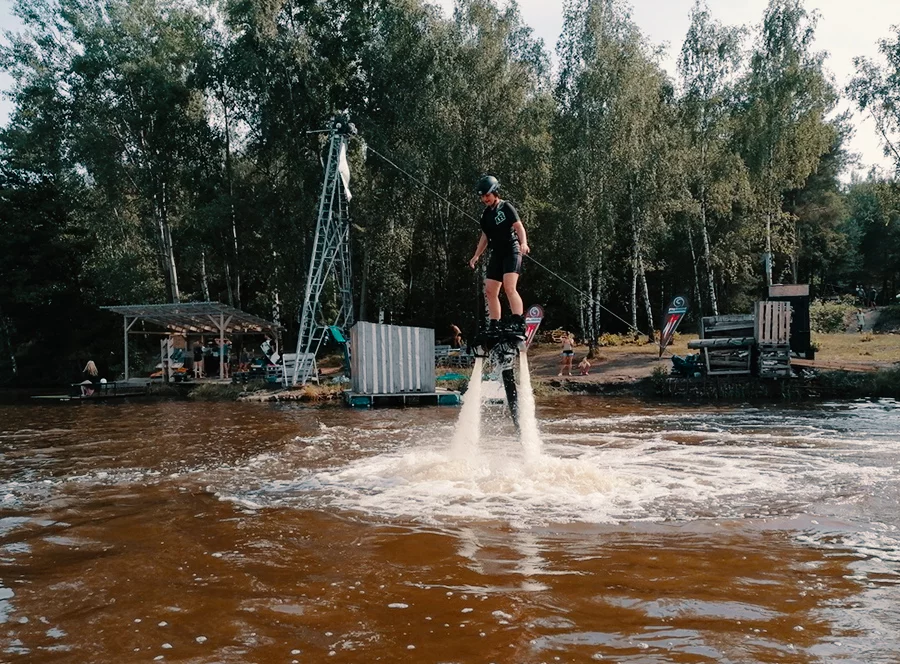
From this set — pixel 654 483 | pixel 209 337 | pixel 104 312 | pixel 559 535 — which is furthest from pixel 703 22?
pixel 104 312

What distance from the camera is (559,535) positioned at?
554 centimetres

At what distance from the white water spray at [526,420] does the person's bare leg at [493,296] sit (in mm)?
605

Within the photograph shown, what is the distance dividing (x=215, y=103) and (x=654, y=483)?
3490 centimetres

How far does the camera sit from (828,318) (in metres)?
42.5

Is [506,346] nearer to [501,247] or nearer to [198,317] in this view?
[501,247]

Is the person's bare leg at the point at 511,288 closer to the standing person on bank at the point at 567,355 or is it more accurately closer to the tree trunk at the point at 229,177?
the standing person on bank at the point at 567,355

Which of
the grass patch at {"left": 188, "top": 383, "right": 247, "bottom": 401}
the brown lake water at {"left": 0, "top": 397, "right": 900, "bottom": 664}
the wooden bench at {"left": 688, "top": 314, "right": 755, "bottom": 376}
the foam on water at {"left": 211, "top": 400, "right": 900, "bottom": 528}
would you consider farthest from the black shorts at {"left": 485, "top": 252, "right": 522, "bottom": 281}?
the grass patch at {"left": 188, "top": 383, "right": 247, "bottom": 401}

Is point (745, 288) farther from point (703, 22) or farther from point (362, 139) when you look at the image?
point (362, 139)

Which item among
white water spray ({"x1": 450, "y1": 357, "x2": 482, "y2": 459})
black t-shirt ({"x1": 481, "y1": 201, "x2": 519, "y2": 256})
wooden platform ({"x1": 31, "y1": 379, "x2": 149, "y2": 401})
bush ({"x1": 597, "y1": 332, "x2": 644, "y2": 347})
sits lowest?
wooden platform ({"x1": 31, "y1": 379, "x2": 149, "y2": 401})

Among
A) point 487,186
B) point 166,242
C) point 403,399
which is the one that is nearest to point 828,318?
point 403,399

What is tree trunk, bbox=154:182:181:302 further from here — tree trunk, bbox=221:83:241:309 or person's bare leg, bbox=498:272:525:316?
person's bare leg, bbox=498:272:525:316

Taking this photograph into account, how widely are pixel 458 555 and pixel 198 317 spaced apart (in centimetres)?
2530

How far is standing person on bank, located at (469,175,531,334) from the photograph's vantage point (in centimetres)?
810

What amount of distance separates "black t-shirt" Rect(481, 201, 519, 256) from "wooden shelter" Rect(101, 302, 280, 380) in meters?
18.6
